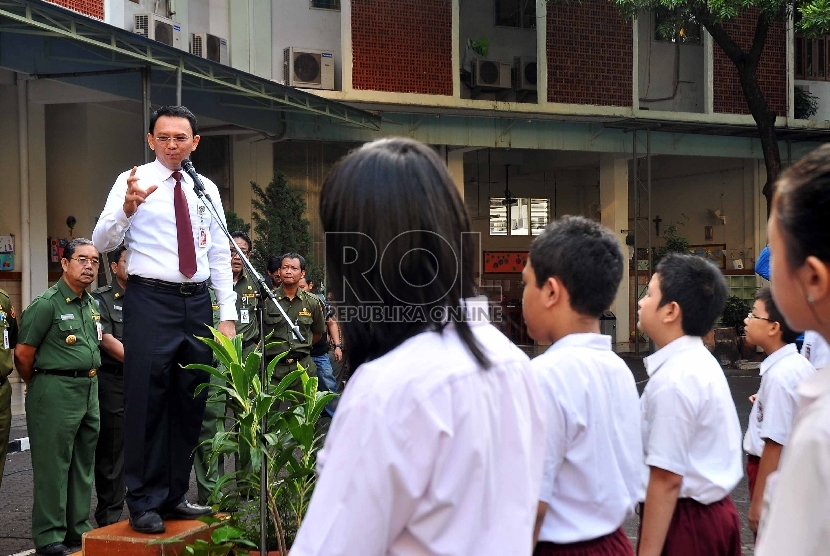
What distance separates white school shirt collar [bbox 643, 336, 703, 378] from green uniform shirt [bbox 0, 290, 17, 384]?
3.92 meters

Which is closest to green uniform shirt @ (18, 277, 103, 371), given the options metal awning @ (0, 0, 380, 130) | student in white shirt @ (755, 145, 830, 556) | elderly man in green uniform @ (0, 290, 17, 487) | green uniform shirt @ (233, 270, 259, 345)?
elderly man in green uniform @ (0, 290, 17, 487)

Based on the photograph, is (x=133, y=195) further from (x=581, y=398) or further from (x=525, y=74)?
(x=525, y=74)

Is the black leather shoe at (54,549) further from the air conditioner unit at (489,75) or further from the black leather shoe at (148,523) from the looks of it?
the air conditioner unit at (489,75)

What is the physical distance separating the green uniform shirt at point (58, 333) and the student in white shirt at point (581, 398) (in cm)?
374

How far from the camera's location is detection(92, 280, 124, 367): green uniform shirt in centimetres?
623

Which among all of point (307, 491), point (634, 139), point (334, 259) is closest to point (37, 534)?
point (307, 491)

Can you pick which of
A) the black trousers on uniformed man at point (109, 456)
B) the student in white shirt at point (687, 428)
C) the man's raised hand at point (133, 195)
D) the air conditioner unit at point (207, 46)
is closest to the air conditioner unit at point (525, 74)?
the air conditioner unit at point (207, 46)

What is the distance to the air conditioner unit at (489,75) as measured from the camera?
17.3 m

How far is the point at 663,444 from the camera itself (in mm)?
2988

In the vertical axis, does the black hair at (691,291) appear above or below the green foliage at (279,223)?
below

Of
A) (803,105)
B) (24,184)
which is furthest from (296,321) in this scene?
(803,105)

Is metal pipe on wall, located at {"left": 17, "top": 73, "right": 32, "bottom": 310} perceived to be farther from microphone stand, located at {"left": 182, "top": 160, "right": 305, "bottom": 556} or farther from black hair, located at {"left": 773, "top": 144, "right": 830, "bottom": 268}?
black hair, located at {"left": 773, "top": 144, "right": 830, "bottom": 268}

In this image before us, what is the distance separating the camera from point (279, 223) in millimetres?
13930

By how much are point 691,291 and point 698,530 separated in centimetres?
81
